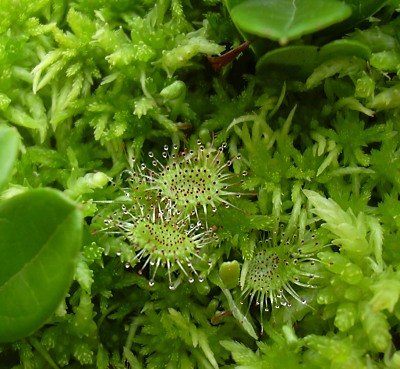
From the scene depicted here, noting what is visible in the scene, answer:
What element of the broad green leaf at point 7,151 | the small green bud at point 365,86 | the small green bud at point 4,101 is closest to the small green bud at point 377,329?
the small green bud at point 365,86

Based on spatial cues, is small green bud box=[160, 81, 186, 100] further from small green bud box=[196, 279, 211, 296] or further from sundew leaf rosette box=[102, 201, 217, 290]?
small green bud box=[196, 279, 211, 296]

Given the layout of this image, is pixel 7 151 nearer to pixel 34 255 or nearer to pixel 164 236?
pixel 34 255

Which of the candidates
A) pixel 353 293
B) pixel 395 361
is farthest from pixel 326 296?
pixel 395 361

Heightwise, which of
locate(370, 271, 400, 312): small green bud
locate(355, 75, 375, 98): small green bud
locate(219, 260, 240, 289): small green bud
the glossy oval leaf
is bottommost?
locate(370, 271, 400, 312): small green bud

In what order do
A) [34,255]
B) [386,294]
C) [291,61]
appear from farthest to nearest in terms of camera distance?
[291,61] → [386,294] → [34,255]

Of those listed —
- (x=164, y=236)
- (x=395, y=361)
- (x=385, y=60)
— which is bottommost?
(x=395, y=361)

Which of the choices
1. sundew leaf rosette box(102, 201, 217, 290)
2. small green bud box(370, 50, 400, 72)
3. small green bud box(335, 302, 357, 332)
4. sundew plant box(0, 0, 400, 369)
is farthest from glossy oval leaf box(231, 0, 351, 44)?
small green bud box(335, 302, 357, 332)
